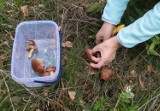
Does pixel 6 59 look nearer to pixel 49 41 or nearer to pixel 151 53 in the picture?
pixel 49 41

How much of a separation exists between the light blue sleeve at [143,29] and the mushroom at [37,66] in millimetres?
548

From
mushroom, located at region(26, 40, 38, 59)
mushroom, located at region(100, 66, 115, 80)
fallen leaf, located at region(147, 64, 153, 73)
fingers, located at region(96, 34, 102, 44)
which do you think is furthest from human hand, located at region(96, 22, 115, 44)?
mushroom, located at region(26, 40, 38, 59)

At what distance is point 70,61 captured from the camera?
2037 mm

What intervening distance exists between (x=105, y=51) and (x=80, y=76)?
237 mm

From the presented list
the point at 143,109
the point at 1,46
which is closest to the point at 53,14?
the point at 1,46

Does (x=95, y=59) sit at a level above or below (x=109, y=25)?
below

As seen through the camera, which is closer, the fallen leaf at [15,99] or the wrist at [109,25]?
the fallen leaf at [15,99]

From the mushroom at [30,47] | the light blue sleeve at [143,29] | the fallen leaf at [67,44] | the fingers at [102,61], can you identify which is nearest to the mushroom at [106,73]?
the fingers at [102,61]

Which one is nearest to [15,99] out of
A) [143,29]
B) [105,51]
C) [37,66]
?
[37,66]

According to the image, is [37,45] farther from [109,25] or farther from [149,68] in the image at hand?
[149,68]

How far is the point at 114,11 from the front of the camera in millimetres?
1975

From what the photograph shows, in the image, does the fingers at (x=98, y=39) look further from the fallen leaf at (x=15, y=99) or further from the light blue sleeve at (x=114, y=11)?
the fallen leaf at (x=15, y=99)

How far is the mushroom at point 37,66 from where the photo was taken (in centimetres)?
202

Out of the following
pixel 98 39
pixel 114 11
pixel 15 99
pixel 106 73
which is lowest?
pixel 15 99
